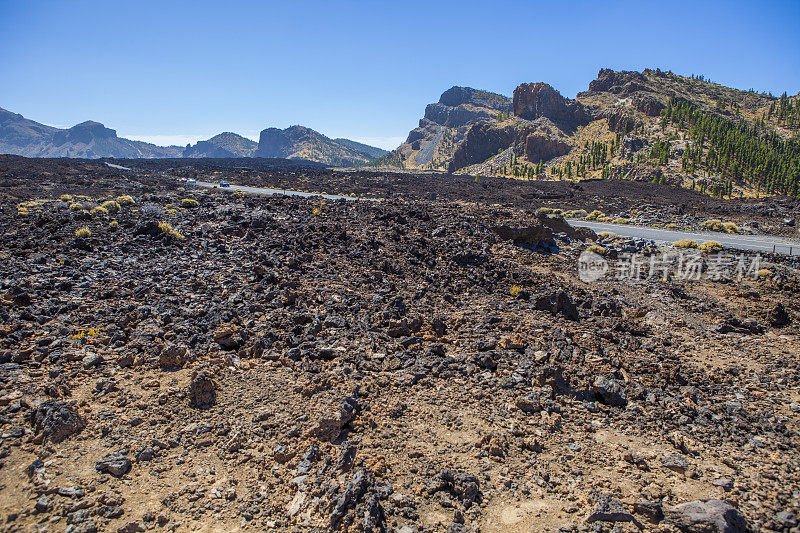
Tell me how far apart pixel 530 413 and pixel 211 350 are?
562 centimetres

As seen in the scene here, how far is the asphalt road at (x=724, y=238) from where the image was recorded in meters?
21.5

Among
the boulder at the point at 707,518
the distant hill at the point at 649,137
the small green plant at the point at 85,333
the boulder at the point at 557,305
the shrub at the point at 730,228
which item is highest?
the distant hill at the point at 649,137

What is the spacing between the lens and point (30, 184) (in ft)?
99.1

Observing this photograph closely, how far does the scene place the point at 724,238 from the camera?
25125mm

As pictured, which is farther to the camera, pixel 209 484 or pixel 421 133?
pixel 421 133

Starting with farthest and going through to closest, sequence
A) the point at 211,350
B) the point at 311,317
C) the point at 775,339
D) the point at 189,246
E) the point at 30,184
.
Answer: the point at 30,184
the point at 189,246
the point at 775,339
the point at 311,317
the point at 211,350

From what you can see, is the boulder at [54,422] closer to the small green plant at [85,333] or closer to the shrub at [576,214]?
the small green plant at [85,333]

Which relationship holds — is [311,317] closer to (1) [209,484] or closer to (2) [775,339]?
(1) [209,484]

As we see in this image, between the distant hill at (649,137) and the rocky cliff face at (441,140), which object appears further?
the rocky cliff face at (441,140)

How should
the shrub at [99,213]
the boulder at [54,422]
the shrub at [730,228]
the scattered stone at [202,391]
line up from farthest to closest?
the shrub at [730,228]
the shrub at [99,213]
the scattered stone at [202,391]
the boulder at [54,422]

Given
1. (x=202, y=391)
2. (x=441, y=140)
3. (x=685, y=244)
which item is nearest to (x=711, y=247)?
(x=685, y=244)

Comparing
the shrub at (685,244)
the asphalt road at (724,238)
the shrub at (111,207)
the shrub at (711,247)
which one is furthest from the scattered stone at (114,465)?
the asphalt road at (724,238)

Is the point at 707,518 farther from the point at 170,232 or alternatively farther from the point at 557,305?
the point at 170,232

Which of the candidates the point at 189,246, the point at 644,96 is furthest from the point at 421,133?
the point at 189,246
